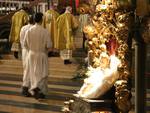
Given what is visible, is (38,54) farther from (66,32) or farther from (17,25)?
(17,25)

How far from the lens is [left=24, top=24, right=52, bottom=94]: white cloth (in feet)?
25.5

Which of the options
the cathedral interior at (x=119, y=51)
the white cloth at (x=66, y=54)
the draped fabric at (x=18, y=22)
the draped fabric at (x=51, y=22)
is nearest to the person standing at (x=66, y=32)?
the white cloth at (x=66, y=54)

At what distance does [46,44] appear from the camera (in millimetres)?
7812

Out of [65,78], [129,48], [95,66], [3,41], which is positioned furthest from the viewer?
[3,41]

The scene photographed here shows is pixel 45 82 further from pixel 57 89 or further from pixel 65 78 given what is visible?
pixel 65 78

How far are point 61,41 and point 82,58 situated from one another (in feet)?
2.45

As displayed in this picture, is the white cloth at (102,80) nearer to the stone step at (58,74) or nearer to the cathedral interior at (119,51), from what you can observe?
the cathedral interior at (119,51)

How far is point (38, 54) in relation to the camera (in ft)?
25.8

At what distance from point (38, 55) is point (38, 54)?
0.02 meters

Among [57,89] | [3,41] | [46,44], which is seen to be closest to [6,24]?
[3,41]

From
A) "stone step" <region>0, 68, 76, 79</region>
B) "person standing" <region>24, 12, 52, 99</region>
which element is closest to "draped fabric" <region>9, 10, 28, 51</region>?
"stone step" <region>0, 68, 76, 79</region>

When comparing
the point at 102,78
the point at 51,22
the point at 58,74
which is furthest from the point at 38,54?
the point at 102,78

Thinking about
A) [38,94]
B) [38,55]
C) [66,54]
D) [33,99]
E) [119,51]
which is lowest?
[33,99]

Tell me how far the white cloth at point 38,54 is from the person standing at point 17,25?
14.7 feet
